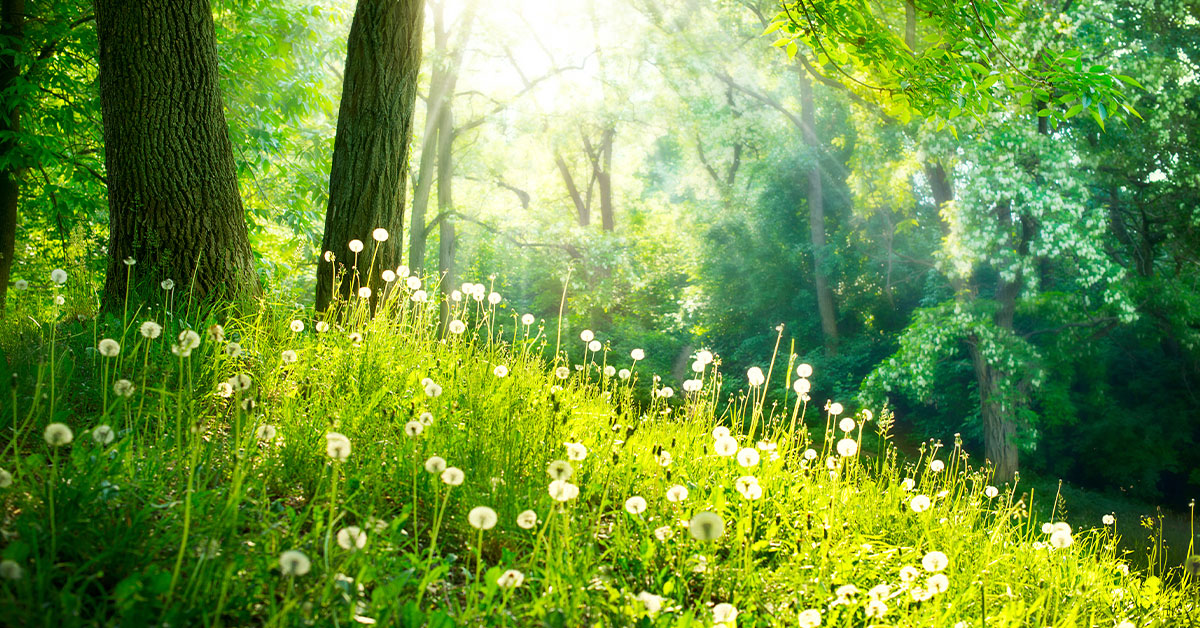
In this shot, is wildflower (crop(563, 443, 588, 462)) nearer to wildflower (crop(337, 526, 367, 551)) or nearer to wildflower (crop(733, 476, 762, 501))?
wildflower (crop(733, 476, 762, 501))

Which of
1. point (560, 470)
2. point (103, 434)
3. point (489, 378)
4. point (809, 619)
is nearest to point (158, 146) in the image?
point (489, 378)

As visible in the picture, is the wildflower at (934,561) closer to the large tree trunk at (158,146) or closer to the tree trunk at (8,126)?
the large tree trunk at (158,146)

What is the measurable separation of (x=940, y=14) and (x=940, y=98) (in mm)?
552

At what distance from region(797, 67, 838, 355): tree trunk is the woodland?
289 centimetres

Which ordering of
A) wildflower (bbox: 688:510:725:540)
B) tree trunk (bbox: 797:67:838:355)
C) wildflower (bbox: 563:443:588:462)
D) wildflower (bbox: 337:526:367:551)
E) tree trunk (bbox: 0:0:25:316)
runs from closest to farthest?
1. wildflower (bbox: 337:526:367:551)
2. wildflower (bbox: 688:510:725:540)
3. wildflower (bbox: 563:443:588:462)
4. tree trunk (bbox: 0:0:25:316)
5. tree trunk (bbox: 797:67:838:355)

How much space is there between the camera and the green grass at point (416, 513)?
5.51 feet

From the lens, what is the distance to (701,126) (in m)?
21.5

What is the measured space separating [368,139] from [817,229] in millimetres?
17138

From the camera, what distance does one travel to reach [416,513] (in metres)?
2.19

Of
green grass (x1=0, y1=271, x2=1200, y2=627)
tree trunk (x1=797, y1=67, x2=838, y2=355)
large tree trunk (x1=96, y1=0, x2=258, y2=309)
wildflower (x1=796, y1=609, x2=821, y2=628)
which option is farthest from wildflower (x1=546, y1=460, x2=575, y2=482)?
tree trunk (x1=797, y1=67, x2=838, y2=355)

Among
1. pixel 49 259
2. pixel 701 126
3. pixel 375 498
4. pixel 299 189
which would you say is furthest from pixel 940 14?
pixel 701 126

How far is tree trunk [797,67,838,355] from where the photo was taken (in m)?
19.4

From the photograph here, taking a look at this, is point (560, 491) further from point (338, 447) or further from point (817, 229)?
point (817, 229)

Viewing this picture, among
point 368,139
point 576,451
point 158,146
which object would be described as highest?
point 368,139
